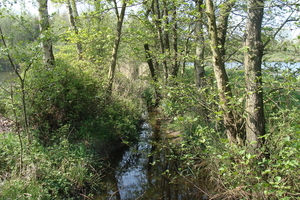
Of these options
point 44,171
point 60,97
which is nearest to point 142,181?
point 44,171

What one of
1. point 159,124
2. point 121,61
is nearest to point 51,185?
point 159,124

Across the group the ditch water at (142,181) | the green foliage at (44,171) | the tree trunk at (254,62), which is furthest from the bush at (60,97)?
the tree trunk at (254,62)

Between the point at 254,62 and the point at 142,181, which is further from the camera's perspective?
the point at 142,181

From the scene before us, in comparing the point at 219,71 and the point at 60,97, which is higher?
the point at 219,71

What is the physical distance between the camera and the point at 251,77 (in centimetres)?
391

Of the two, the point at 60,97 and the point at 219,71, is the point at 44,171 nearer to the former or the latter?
the point at 60,97

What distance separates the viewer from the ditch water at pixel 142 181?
518 cm

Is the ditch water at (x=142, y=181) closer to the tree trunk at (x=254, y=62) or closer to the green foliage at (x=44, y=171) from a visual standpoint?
the green foliage at (x=44, y=171)

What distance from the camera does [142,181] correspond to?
590 cm

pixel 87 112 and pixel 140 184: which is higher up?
pixel 87 112

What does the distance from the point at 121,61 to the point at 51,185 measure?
37.4 feet

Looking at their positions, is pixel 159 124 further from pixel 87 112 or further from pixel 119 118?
pixel 87 112

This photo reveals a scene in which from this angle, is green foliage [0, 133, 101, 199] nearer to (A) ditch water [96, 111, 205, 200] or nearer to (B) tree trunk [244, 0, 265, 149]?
(A) ditch water [96, 111, 205, 200]

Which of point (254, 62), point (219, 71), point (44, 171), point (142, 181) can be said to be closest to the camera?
point (254, 62)
